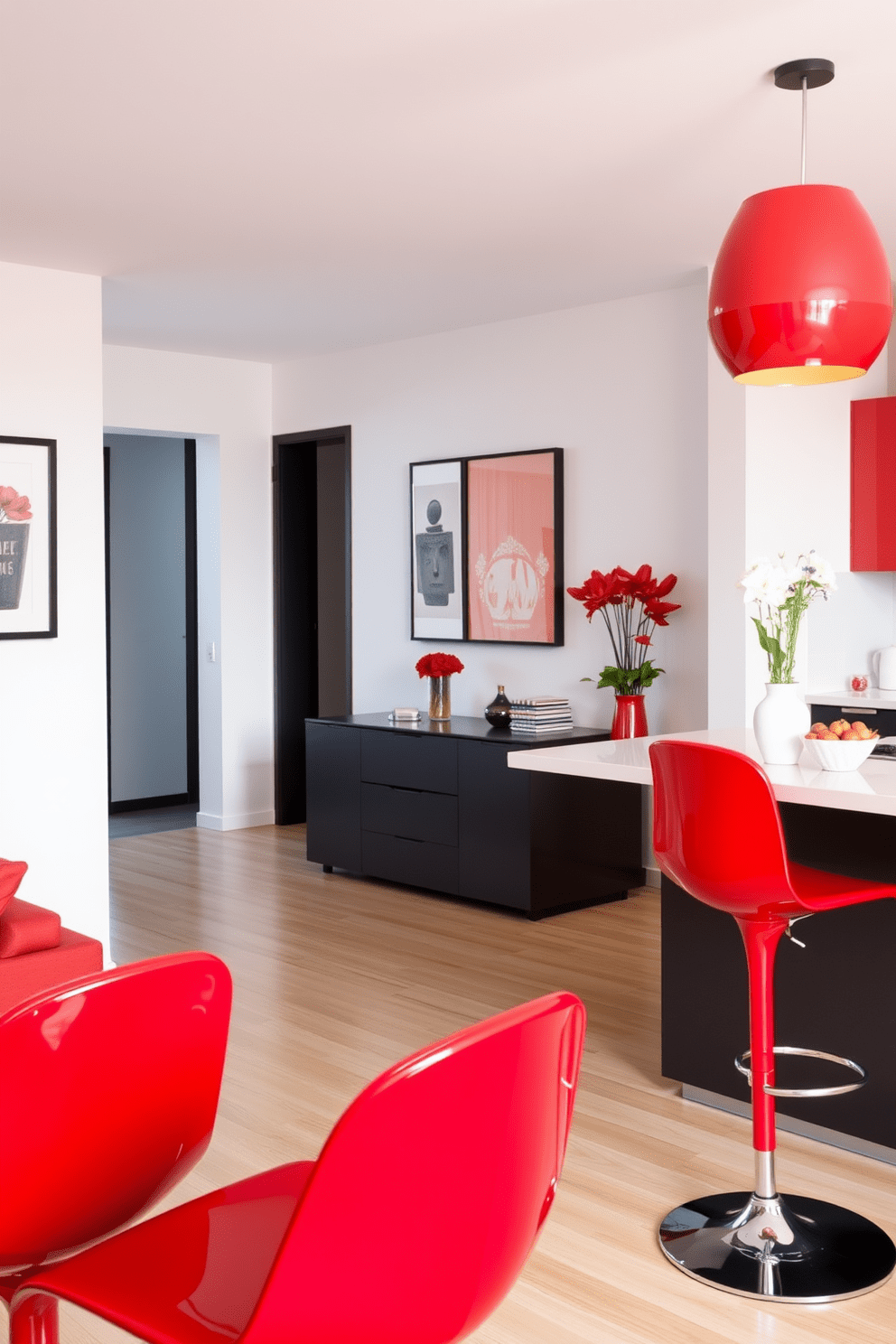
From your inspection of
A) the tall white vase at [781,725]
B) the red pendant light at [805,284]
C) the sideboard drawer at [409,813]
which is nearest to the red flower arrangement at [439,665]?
the sideboard drawer at [409,813]

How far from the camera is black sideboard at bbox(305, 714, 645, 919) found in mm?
5359

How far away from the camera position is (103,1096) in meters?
1.55

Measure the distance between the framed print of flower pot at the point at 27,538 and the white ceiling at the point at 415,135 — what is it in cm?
73

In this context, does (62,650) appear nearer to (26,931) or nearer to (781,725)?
(26,931)

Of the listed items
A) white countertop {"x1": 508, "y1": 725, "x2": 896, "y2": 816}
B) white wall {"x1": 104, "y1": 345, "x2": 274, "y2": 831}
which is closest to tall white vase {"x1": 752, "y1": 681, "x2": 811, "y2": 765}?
white countertop {"x1": 508, "y1": 725, "x2": 896, "y2": 816}

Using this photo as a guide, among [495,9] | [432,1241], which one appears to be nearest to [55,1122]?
[432,1241]

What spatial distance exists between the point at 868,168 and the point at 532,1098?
11.1 feet

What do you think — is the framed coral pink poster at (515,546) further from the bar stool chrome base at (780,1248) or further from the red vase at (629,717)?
the bar stool chrome base at (780,1248)

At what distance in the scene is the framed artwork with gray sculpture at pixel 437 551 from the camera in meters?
6.43

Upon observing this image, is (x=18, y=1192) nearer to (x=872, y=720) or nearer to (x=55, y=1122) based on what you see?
(x=55, y=1122)

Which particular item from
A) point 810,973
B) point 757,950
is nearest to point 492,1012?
point 810,973

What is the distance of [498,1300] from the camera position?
1.38 m

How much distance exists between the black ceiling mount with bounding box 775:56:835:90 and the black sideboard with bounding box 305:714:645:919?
9.43 feet

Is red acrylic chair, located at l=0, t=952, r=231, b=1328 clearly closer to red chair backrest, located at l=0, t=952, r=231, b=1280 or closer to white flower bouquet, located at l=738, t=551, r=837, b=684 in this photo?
red chair backrest, located at l=0, t=952, r=231, b=1280
